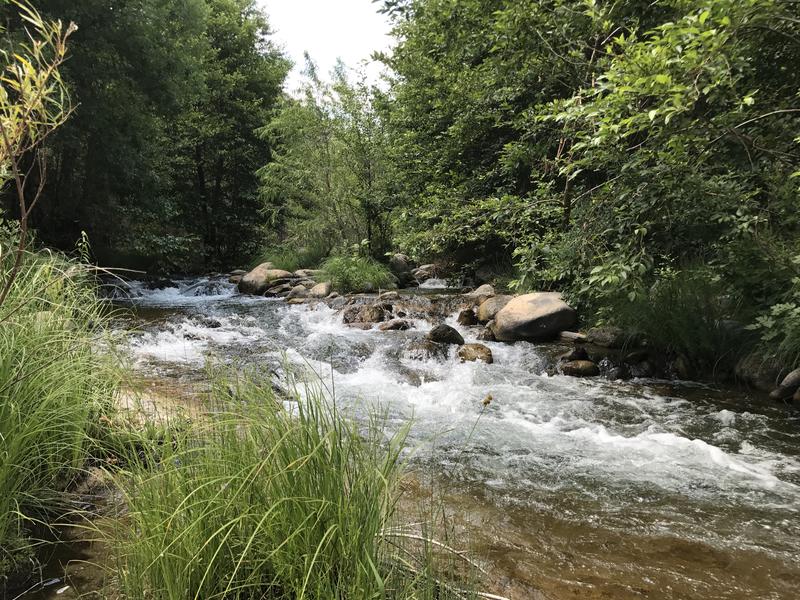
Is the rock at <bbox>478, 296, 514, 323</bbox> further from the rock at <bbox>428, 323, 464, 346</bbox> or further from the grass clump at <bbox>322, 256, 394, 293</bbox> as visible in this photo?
the grass clump at <bbox>322, 256, 394, 293</bbox>

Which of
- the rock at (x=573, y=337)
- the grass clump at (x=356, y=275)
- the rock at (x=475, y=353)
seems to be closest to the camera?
the rock at (x=475, y=353)

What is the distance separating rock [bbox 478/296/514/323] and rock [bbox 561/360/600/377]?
235cm

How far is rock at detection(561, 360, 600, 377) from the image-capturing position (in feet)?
19.4

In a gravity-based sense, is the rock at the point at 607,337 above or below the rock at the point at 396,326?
below

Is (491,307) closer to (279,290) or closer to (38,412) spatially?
(279,290)

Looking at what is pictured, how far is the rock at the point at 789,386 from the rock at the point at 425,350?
3558mm

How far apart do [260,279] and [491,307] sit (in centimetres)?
705

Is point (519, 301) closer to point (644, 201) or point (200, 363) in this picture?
point (644, 201)

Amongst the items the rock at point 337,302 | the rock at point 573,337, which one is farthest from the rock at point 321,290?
the rock at point 573,337

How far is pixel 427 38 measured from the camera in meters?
9.07

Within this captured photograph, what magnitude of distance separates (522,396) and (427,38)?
7.00 m

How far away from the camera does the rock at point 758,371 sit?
Answer: 5.03m

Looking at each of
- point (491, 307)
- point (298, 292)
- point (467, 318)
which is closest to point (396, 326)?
point (467, 318)

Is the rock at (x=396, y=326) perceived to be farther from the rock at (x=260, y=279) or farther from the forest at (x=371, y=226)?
the rock at (x=260, y=279)
